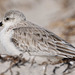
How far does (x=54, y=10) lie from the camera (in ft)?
48.3

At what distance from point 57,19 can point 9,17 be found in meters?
6.27

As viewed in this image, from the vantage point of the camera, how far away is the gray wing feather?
261 inches

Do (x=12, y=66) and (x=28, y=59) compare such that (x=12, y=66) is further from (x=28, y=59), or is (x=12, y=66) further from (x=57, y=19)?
(x=57, y=19)

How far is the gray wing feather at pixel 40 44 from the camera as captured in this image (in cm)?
662

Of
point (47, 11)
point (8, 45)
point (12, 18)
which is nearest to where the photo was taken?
point (8, 45)

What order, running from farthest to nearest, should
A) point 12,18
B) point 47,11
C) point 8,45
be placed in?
point 47,11 → point 12,18 → point 8,45

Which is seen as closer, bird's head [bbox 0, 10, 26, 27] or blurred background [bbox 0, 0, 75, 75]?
bird's head [bbox 0, 10, 26, 27]

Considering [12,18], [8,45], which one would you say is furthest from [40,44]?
[12,18]

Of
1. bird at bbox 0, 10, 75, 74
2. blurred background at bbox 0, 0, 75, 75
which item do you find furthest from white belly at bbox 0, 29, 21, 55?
blurred background at bbox 0, 0, 75, 75

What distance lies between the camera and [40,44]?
6.69 m

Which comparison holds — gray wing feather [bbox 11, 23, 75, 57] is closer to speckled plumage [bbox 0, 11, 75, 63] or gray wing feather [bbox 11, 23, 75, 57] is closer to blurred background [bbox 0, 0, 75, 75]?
speckled plumage [bbox 0, 11, 75, 63]

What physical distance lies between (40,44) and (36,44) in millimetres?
71

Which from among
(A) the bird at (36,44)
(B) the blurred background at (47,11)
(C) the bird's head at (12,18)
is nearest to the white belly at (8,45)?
(A) the bird at (36,44)

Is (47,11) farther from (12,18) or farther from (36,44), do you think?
(36,44)
